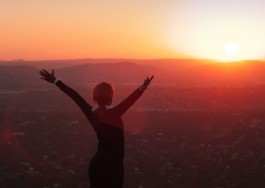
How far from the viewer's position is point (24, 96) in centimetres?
3259

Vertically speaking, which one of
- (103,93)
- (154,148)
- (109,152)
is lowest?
(154,148)

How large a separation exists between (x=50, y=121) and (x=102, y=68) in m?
58.7

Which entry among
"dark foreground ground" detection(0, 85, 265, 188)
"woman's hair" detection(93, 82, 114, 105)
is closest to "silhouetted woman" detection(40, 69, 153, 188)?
"woman's hair" detection(93, 82, 114, 105)

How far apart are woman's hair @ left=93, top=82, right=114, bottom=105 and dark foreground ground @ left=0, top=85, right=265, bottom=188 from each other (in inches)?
312

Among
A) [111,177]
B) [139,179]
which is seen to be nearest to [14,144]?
[139,179]

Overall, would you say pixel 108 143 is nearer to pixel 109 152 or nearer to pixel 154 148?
pixel 109 152

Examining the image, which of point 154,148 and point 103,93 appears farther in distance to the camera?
point 154,148

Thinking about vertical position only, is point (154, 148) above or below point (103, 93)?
below

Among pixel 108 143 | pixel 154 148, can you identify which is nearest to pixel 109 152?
pixel 108 143

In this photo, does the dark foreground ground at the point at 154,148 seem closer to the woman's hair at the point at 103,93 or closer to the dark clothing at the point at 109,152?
the dark clothing at the point at 109,152

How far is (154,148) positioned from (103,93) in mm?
11629

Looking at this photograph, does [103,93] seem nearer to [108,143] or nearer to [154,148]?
[108,143]

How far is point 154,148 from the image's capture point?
16219 millimetres

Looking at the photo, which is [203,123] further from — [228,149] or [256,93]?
[256,93]
